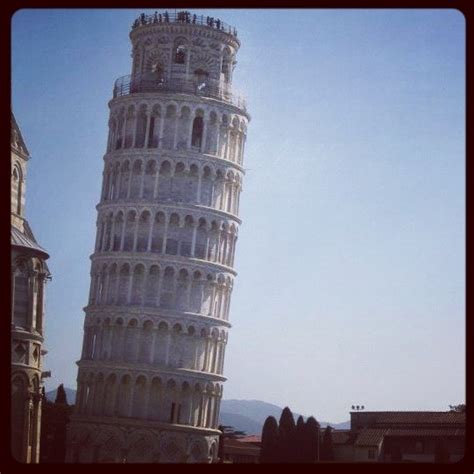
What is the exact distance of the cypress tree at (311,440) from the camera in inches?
1287

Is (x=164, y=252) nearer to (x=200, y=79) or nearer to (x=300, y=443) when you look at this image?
(x=200, y=79)

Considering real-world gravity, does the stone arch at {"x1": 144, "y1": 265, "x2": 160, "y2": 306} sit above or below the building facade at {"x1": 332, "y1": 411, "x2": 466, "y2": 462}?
above

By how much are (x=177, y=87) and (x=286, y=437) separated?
13.9 m

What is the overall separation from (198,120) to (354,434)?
12.8m

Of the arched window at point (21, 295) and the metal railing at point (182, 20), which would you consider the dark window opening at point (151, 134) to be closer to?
the metal railing at point (182, 20)

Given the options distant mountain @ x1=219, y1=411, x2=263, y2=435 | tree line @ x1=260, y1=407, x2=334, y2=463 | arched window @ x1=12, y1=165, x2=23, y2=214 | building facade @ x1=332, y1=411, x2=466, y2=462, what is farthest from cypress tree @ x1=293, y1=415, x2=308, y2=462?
distant mountain @ x1=219, y1=411, x2=263, y2=435

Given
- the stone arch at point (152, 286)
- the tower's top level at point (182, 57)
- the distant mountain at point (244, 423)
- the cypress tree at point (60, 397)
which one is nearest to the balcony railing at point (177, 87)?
the tower's top level at point (182, 57)

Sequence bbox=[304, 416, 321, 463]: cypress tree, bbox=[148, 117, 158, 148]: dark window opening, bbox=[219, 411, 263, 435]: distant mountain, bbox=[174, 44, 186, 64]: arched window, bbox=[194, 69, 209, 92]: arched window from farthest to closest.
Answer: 1. bbox=[219, 411, 263, 435]: distant mountain
2. bbox=[174, 44, 186, 64]: arched window
3. bbox=[194, 69, 209, 92]: arched window
4. bbox=[148, 117, 158, 148]: dark window opening
5. bbox=[304, 416, 321, 463]: cypress tree

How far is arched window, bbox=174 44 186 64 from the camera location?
41.7 metres

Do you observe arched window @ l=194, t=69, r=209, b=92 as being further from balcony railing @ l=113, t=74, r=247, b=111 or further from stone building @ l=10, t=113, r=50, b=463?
stone building @ l=10, t=113, r=50, b=463

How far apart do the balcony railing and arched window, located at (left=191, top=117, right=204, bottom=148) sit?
3.17 ft

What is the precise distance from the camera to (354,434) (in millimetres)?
38781

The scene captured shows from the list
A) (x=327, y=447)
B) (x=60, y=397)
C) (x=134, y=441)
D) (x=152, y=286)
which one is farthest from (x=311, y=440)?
(x=60, y=397)
